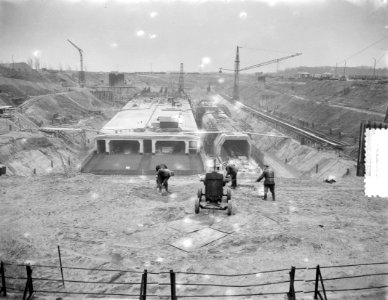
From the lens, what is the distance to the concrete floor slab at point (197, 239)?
10.4 metres

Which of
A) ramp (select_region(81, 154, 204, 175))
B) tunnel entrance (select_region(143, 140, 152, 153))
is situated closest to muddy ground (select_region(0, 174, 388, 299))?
ramp (select_region(81, 154, 204, 175))

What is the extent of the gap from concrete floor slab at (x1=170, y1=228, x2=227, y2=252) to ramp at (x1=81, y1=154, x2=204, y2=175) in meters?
20.2

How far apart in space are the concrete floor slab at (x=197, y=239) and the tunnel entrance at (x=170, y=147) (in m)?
29.0

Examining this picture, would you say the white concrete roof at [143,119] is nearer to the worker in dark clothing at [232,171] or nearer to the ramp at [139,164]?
the ramp at [139,164]

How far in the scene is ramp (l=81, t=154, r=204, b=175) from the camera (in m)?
32.0

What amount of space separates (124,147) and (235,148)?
13935mm

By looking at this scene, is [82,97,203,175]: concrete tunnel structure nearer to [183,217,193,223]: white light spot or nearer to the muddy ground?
the muddy ground

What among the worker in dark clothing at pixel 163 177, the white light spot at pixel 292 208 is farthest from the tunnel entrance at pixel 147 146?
the white light spot at pixel 292 208

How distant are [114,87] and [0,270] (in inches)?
3603

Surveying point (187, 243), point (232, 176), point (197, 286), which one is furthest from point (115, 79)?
point (197, 286)

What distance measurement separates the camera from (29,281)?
7.61 m

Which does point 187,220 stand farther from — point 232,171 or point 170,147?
point 170,147

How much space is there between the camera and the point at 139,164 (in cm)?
3525

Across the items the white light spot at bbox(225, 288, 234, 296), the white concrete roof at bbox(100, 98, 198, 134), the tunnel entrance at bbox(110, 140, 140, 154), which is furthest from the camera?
the white concrete roof at bbox(100, 98, 198, 134)
